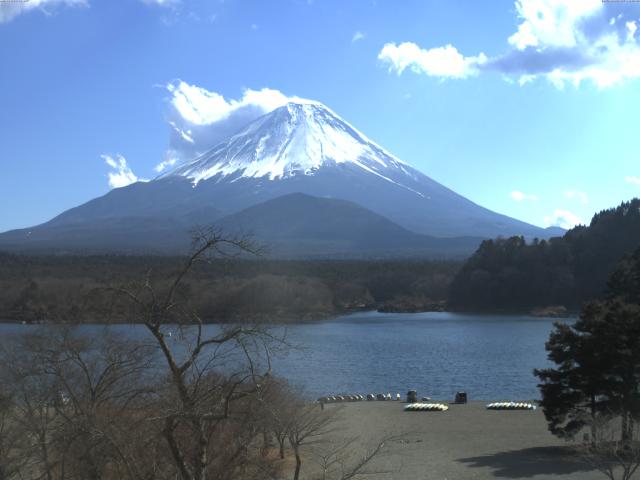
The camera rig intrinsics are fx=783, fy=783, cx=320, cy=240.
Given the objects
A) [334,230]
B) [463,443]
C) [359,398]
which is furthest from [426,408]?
[334,230]

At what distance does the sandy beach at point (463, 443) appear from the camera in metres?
11.5

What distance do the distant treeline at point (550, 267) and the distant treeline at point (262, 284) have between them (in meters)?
5.63

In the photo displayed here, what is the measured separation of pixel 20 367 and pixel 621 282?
19895 mm

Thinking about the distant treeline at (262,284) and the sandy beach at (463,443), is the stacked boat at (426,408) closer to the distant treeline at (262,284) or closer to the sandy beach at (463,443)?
the sandy beach at (463,443)

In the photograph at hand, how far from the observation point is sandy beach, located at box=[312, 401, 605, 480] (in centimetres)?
1145

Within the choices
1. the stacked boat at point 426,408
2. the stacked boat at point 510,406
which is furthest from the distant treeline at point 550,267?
the stacked boat at point 426,408

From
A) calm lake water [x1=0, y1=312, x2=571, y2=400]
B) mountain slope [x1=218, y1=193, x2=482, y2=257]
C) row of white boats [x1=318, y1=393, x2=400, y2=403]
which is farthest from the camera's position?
mountain slope [x1=218, y1=193, x2=482, y2=257]

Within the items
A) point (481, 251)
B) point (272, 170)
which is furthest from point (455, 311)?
point (272, 170)

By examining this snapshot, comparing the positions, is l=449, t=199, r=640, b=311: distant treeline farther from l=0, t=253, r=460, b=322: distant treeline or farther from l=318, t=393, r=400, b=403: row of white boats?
l=318, t=393, r=400, b=403: row of white boats

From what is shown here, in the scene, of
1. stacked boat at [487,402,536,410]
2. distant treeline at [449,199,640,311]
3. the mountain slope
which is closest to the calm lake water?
stacked boat at [487,402,536,410]

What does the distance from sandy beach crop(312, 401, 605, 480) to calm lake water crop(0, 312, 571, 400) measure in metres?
1.98

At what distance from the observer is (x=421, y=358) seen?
98.4ft

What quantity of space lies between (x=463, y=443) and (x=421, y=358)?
16080 millimetres

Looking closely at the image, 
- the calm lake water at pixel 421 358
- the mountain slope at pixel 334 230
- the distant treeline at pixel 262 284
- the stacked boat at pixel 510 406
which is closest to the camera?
the stacked boat at pixel 510 406
